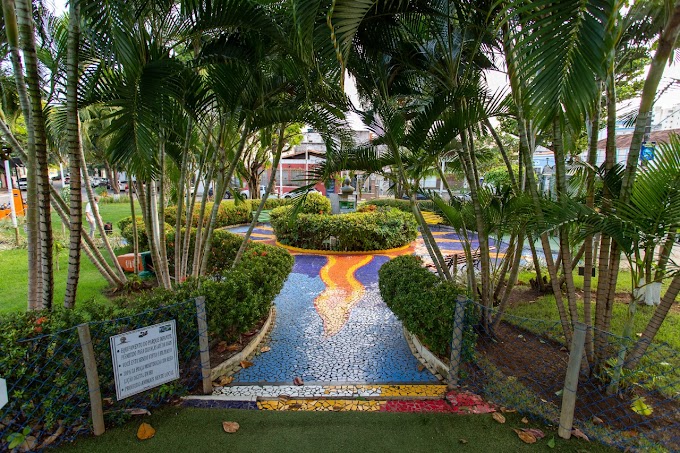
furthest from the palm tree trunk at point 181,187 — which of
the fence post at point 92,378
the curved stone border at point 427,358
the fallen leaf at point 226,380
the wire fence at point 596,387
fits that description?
the wire fence at point 596,387

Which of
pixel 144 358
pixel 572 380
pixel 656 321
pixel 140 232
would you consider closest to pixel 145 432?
pixel 144 358

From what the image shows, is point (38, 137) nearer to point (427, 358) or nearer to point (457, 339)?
point (457, 339)

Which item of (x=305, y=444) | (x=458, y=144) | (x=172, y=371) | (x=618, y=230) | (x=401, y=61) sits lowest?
(x=305, y=444)

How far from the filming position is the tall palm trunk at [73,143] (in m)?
2.78

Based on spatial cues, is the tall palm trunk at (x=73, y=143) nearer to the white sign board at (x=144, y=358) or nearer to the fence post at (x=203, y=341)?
the white sign board at (x=144, y=358)

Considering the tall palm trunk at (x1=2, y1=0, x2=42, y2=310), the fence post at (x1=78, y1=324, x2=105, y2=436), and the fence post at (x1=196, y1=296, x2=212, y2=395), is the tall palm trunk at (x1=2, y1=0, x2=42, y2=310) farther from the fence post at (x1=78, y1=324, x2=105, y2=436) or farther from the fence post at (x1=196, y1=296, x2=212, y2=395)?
the fence post at (x1=196, y1=296, x2=212, y2=395)

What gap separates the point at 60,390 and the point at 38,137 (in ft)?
6.01

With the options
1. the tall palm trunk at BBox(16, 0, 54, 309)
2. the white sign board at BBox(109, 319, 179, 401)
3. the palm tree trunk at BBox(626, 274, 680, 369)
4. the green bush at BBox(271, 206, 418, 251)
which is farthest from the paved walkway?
the green bush at BBox(271, 206, 418, 251)

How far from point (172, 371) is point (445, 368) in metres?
2.26

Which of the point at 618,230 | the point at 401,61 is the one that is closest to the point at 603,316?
the point at 618,230

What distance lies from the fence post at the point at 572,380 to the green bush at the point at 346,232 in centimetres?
639

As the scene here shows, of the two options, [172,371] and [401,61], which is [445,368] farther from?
[401,61]

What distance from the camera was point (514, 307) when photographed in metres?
5.17

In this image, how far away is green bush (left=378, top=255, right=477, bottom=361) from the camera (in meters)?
3.08
